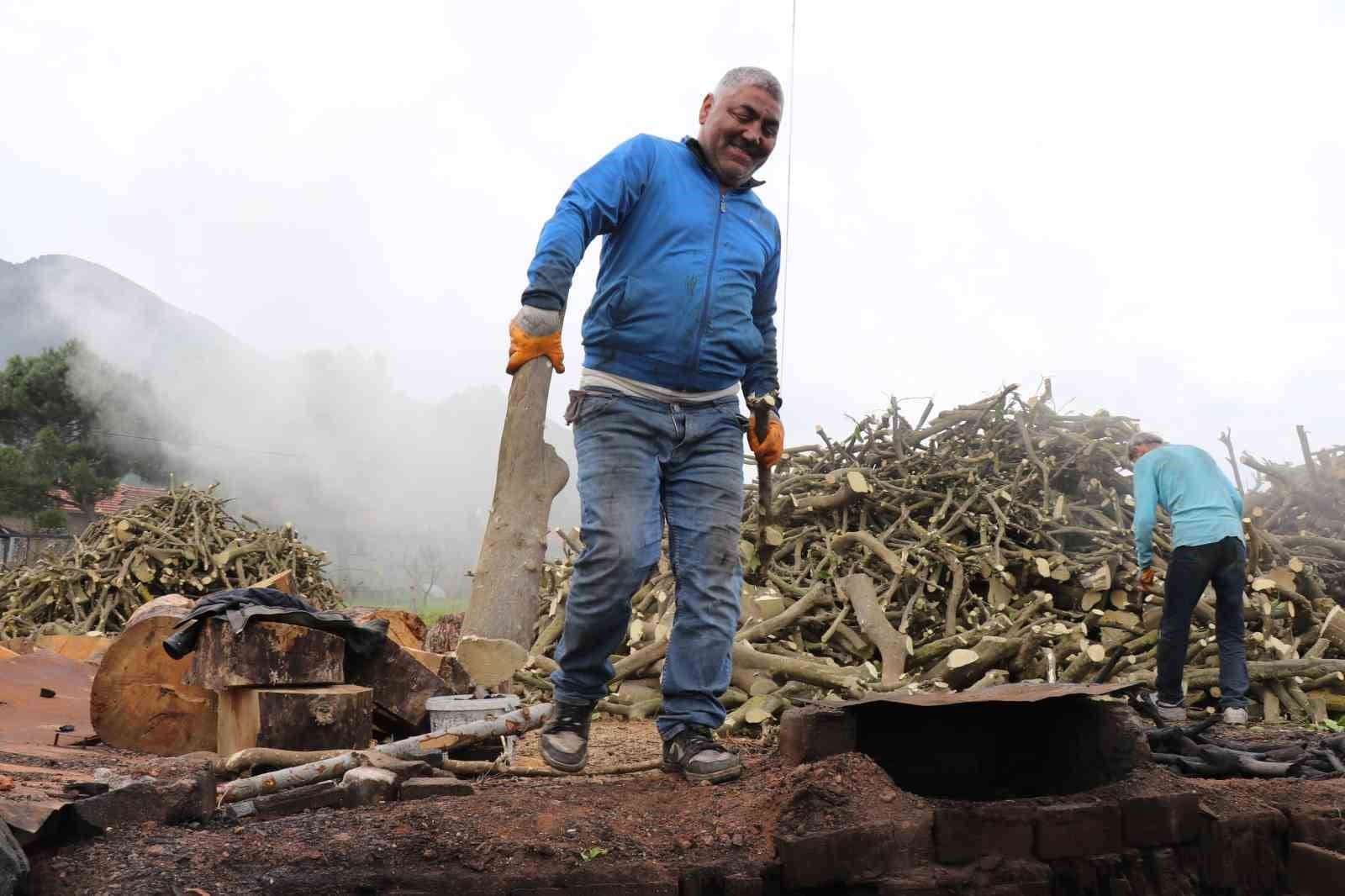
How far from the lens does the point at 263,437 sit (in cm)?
5097

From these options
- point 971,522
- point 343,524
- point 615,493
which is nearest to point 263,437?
point 343,524

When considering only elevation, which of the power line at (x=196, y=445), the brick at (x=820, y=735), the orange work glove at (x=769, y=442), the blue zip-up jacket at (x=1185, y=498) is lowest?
the brick at (x=820, y=735)

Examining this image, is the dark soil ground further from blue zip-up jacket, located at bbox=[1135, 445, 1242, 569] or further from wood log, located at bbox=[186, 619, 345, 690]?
blue zip-up jacket, located at bbox=[1135, 445, 1242, 569]

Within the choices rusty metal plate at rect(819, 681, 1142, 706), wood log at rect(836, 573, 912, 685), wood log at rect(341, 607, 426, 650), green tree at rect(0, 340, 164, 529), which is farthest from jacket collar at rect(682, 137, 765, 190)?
green tree at rect(0, 340, 164, 529)

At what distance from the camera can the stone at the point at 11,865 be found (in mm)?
1942

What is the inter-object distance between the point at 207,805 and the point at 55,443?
22.6 m

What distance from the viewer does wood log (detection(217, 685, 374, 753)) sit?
3.90 meters

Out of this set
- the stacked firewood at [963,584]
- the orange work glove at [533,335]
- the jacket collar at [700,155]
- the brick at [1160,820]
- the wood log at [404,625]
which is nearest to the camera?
the brick at [1160,820]

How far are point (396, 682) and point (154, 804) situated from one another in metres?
1.95

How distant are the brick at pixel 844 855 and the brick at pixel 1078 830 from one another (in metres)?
0.37

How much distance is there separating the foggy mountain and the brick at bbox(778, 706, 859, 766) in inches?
1258

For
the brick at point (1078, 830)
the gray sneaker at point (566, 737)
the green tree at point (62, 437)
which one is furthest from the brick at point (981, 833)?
the green tree at point (62, 437)

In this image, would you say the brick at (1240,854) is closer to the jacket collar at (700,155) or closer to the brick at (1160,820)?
the brick at (1160,820)

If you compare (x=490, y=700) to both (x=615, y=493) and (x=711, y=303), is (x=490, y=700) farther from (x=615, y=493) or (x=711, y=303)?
(x=711, y=303)
